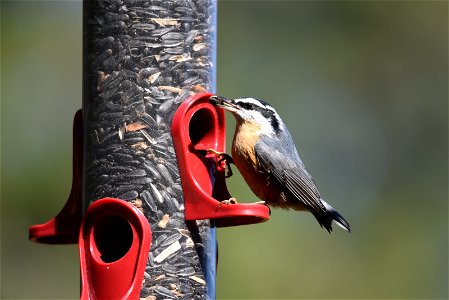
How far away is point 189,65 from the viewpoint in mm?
8688

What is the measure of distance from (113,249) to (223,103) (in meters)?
1.41

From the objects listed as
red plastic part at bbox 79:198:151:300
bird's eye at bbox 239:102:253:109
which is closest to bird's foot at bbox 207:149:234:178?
bird's eye at bbox 239:102:253:109

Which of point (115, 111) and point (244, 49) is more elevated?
point (244, 49)

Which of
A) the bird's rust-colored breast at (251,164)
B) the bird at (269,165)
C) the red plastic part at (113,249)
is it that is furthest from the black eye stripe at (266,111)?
the red plastic part at (113,249)

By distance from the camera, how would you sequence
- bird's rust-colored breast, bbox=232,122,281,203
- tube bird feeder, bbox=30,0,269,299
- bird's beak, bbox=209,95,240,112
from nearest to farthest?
tube bird feeder, bbox=30,0,269,299, bird's beak, bbox=209,95,240,112, bird's rust-colored breast, bbox=232,122,281,203

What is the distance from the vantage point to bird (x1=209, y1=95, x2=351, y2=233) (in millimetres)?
9336

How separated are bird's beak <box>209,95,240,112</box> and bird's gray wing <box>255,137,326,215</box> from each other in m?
0.36

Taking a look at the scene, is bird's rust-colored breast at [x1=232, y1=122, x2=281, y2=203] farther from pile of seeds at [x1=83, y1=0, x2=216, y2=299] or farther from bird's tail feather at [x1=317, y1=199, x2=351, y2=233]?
pile of seeds at [x1=83, y1=0, x2=216, y2=299]

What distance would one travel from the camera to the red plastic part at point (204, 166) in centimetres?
831

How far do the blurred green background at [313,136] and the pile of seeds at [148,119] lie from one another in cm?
581

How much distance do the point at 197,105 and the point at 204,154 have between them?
40cm

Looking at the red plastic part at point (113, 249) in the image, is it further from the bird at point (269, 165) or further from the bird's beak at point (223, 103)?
the bird at point (269, 165)
